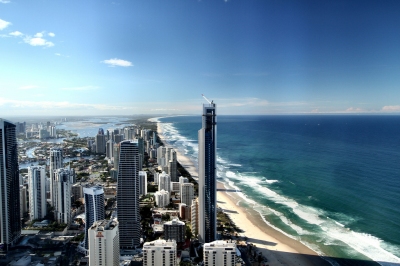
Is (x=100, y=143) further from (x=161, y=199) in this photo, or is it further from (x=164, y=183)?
(x=161, y=199)

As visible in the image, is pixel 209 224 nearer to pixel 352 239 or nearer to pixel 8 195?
pixel 352 239

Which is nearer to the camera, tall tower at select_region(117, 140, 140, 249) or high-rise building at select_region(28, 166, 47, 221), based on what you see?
tall tower at select_region(117, 140, 140, 249)

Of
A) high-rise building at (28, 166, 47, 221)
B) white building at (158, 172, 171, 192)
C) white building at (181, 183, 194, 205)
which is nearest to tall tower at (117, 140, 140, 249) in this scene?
high-rise building at (28, 166, 47, 221)

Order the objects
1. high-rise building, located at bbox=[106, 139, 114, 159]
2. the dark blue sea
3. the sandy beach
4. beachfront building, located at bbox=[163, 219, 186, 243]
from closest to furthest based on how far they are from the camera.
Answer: the sandy beach → beachfront building, located at bbox=[163, 219, 186, 243] → the dark blue sea → high-rise building, located at bbox=[106, 139, 114, 159]

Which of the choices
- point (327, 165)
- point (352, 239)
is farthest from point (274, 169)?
point (352, 239)

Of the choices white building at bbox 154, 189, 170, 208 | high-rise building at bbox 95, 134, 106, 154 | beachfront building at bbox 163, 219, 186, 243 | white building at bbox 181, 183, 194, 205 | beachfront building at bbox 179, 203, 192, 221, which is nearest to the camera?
beachfront building at bbox 163, 219, 186, 243

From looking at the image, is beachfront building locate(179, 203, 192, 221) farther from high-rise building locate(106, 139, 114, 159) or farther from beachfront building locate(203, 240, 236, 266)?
high-rise building locate(106, 139, 114, 159)

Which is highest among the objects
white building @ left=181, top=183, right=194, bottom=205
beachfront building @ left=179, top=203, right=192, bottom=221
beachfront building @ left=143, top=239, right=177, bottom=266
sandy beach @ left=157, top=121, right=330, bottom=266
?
beachfront building @ left=143, top=239, right=177, bottom=266
